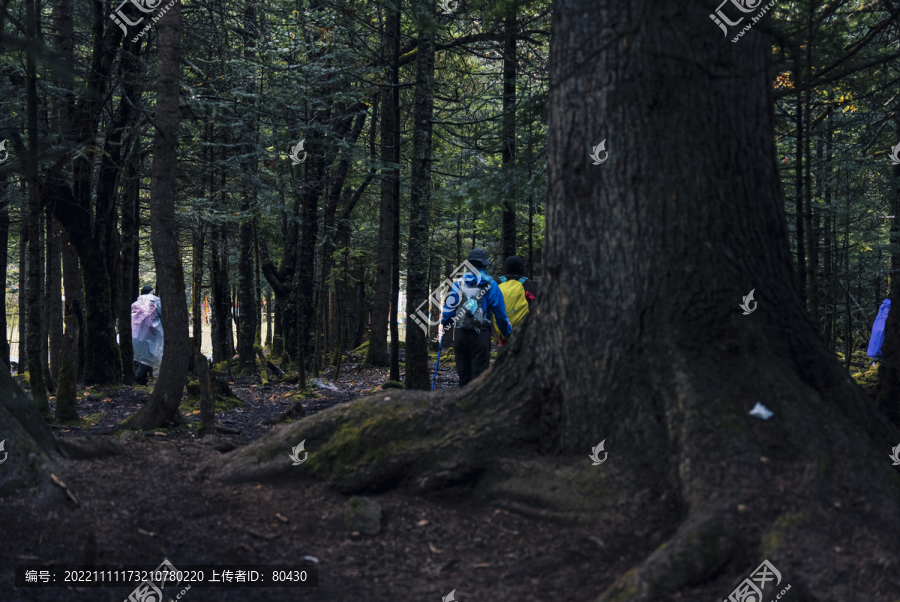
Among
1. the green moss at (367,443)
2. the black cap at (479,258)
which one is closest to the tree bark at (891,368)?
the black cap at (479,258)

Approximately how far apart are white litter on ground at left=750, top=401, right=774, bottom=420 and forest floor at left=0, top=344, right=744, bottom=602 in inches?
38.0

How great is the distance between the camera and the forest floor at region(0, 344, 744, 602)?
3492 millimetres

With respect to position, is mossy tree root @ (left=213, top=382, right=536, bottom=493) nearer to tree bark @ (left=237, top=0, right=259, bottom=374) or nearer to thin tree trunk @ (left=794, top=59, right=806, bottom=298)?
thin tree trunk @ (left=794, top=59, right=806, bottom=298)

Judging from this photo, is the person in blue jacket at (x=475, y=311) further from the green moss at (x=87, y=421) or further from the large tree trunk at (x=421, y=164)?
the green moss at (x=87, y=421)

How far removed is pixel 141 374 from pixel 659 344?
13134mm

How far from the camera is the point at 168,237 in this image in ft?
24.3

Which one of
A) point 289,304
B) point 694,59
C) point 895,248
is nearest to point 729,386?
point 694,59

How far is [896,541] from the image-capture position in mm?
3191

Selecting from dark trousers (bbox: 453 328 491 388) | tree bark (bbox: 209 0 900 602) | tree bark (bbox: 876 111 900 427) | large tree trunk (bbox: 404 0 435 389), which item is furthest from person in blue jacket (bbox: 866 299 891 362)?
tree bark (bbox: 209 0 900 602)

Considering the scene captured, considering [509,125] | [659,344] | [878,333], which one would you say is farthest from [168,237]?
[878,333]

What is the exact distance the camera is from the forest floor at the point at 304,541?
349 centimetres

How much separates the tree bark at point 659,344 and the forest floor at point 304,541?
0.74ft

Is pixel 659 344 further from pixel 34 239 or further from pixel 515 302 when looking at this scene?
pixel 34 239

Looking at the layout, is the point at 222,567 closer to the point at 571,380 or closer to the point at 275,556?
the point at 275,556
